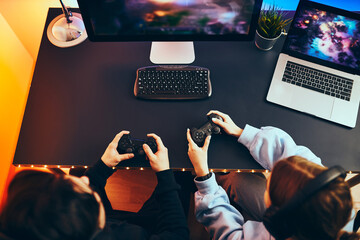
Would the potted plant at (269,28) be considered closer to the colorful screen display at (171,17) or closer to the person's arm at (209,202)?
the colorful screen display at (171,17)

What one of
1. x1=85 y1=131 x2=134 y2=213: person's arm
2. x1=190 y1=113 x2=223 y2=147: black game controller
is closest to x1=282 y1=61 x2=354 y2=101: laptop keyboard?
x1=190 y1=113 x2=223 y2=147: black game controller

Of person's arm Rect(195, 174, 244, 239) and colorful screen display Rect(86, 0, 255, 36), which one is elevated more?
colorful screen display Rect(86, 0, 255, 36)

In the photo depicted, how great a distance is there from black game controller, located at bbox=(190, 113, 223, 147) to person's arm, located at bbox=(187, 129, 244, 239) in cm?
2

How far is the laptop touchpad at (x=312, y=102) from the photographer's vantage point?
3.61 feet

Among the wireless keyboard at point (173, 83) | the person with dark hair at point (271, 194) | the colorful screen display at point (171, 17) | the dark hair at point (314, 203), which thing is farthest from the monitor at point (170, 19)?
the dark hair at point (314, 203)

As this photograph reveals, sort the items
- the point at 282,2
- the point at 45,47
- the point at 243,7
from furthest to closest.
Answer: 1. the point at 282,2
2. the point at 45,47
3. the point at 243,7

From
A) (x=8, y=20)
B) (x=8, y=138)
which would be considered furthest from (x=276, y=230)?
(x=8, y=20)

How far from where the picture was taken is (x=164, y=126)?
3.59 ft

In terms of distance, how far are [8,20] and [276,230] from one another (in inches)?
61.0

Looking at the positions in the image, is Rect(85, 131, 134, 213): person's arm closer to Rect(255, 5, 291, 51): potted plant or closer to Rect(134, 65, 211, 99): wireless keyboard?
Rect(134, 65, 211, 99): wireless keyboard

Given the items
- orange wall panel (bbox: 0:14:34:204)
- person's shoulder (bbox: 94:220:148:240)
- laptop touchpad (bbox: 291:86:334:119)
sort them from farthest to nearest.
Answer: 1. orange wall panel (bbox: 0:14:34:204)
2. laptop touchpad (bbox: 291:86:334:119)
3. person's shoulder (bbox: 94:220:148:240)

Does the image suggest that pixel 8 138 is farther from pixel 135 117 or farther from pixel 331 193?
pixel 331 193

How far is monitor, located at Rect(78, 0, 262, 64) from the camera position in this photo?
0.96m

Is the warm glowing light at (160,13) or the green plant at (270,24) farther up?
the warm glowing light at (160,13)
